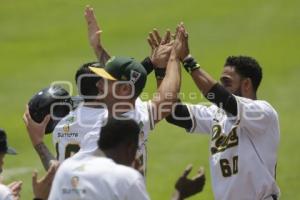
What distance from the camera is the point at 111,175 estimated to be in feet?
20.5

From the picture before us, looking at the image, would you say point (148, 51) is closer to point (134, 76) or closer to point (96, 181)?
point (134, 76)

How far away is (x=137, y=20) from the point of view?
1914 cm

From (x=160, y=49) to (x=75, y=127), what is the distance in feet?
3.89

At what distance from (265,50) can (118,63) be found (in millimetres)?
9624

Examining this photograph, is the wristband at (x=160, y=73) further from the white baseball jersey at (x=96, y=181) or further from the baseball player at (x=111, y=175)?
the white baseball jersey at (x=96, y=181)

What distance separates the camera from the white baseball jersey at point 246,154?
28.4 ft

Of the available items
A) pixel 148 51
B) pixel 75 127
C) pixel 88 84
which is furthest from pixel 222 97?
pixel 148 51

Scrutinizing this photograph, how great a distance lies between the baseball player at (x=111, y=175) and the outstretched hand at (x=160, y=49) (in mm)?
2071

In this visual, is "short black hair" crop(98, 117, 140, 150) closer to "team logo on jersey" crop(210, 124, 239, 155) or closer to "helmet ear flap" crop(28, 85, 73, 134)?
"helmet ear flap" crop(28, 85, 73, 134)

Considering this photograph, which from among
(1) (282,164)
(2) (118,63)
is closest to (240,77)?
(2) (118,63)

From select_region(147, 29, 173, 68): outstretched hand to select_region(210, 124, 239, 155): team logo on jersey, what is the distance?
2.94 ft

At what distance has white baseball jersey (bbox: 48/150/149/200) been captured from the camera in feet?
20.4

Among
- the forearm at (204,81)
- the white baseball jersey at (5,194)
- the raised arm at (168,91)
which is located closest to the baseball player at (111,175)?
the white baseball jersey at (5,194)

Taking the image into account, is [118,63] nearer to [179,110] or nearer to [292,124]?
[179,110]
